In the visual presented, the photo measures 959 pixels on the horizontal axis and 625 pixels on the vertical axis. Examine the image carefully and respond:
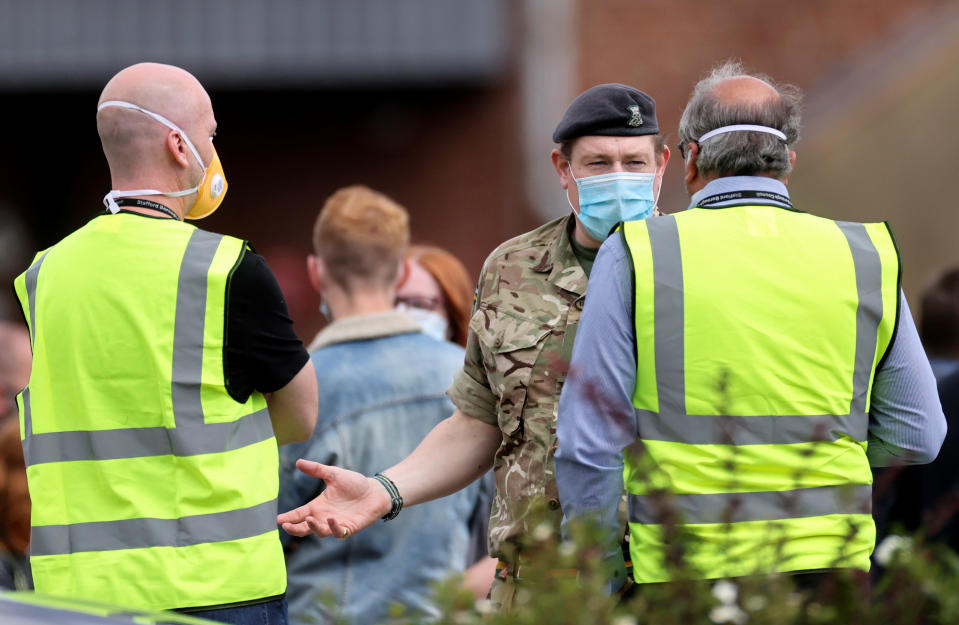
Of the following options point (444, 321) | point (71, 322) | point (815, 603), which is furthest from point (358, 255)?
point (815, 603)

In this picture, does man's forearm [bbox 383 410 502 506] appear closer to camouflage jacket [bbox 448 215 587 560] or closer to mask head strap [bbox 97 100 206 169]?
camouflage jacket [bbox 448 215 587 560]

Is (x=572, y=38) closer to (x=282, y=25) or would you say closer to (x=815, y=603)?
(x=282, y=25)

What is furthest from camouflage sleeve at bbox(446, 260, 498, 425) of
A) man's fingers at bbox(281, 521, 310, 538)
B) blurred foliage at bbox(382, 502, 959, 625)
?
blurred foliage at bbox(382, 502, 959, 625)

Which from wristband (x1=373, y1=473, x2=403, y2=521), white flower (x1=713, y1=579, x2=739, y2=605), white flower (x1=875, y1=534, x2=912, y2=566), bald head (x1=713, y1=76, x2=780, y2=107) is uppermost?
bald head (x1=713, y1=76, x2=780, y2=107)

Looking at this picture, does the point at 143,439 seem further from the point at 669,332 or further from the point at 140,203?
the point at 669,332

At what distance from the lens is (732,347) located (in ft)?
8.87

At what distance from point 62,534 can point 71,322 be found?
1.57 ft

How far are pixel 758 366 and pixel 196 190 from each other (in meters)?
1.42

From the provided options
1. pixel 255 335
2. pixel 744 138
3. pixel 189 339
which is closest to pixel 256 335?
pixel 255 335

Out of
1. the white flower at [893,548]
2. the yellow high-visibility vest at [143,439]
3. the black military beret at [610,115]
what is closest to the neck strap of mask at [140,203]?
the yellow high-visibility vest at [143,439]

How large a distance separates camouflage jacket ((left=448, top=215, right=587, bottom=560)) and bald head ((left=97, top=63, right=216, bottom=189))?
86 cm

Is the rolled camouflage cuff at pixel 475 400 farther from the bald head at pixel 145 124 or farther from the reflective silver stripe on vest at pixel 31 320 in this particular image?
the reflective silver stripe on vest at pixel 31 320

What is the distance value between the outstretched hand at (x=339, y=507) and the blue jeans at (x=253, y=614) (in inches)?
8.1

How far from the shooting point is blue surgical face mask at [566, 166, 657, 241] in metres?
3.30
